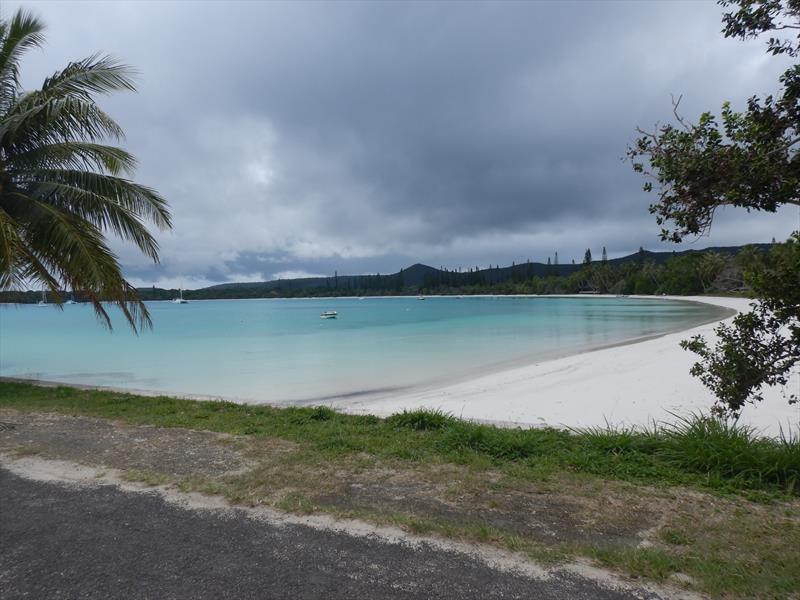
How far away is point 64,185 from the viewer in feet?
29.1

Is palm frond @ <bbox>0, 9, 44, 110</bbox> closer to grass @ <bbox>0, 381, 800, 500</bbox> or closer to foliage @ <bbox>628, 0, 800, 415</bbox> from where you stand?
grass @ <bbox>0, 381, 800, 500</bbox>

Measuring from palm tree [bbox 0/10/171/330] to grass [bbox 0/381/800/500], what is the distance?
2.79 meters

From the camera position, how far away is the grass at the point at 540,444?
161 inches

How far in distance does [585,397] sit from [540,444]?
5.21 meters

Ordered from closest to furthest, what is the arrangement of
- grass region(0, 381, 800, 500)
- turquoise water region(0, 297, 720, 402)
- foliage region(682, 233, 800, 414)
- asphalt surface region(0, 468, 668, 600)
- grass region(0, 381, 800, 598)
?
asphalt surface region(0, 468, 668, 600), grass region(0, 381, 800, 598), foliage region(682, 233, 800, 414), grass region(0, 381, 800, 500), turquoise water region(0, 297, 720, 402)

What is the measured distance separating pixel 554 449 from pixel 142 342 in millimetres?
32097

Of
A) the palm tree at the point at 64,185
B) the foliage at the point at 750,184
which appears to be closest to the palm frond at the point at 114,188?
the palm tree at the point at 64,185

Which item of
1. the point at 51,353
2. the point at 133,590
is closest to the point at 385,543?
the point at 133,590

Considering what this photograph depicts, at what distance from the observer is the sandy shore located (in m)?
7.79

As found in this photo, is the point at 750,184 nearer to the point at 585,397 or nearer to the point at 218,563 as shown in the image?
the point at 218,563

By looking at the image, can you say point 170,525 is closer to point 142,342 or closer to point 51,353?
point 51,353

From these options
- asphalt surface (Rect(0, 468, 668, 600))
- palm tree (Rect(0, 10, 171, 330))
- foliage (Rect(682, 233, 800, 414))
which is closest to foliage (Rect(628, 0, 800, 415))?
foliage (Rect(682, 233, 800, 414))

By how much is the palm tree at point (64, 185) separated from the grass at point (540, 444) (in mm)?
2792

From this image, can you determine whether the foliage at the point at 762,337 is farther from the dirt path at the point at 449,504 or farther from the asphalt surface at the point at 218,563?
the asphalt surface at the point at 218,563
